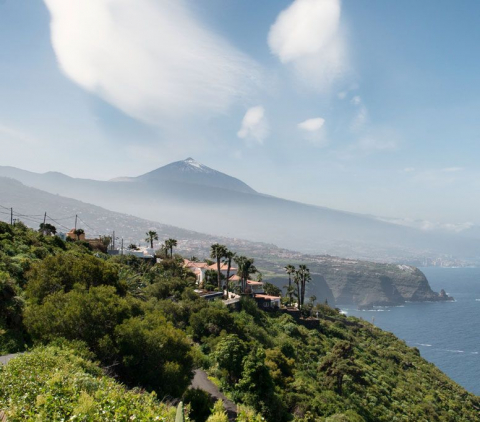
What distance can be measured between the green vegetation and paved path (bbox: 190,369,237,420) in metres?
0.57

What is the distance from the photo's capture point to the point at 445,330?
110625mm

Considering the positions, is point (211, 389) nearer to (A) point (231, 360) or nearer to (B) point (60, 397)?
(A) point (231, 360)

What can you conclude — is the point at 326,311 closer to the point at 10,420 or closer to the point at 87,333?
the point at 87,333

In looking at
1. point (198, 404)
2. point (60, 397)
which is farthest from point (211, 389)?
point (60, 397)

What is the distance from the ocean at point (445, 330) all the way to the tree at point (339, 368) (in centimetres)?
4755

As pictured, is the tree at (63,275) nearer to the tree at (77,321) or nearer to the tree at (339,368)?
the tree at (77,321)

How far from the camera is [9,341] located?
17.0m

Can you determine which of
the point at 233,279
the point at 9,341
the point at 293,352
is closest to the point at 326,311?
the point at 233,279

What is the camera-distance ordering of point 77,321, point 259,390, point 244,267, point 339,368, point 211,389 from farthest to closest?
point 244,267 → point 339,368 → point 211,389 → point 259,390 → point 77,321

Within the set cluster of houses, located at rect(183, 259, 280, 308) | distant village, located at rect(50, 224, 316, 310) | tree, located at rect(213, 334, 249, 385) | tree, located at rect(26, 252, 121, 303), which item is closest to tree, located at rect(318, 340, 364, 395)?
tree, located at rect(213, 334, 249, 385)

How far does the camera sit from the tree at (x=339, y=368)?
33.0 metres

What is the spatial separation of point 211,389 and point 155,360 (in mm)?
6346

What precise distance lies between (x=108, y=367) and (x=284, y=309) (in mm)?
40638

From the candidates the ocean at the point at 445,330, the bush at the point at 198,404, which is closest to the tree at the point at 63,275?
the bush at the point at 198,404
